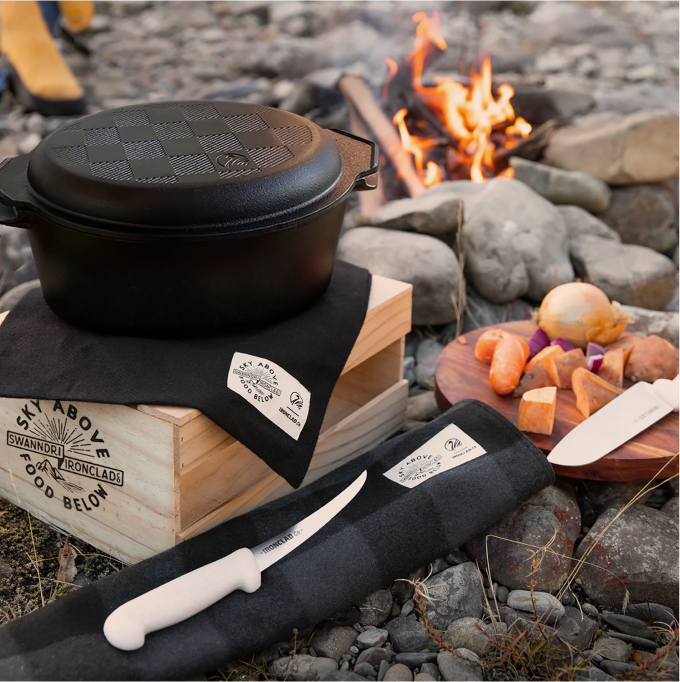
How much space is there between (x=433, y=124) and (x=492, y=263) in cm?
136

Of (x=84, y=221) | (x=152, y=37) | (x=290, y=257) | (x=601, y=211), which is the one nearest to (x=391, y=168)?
(x=601, y=211)

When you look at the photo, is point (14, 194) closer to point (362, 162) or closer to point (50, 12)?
point (362, 162)

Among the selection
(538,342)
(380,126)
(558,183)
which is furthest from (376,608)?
(380,126)

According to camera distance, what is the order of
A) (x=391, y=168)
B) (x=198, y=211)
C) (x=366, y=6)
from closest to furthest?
(x=198, y=211) → (x=391, y=168) → (x=366, y=6)

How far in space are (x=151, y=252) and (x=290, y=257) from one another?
1.02 ft

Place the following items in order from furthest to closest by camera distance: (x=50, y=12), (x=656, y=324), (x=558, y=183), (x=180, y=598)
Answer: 1. (x=50, y=12)
2. (x=558, y=183)
3. (x=656, y=324)
4. (x=180, y=598)

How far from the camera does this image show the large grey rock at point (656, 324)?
2527 millimetres

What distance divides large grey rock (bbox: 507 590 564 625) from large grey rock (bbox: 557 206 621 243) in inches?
83.1

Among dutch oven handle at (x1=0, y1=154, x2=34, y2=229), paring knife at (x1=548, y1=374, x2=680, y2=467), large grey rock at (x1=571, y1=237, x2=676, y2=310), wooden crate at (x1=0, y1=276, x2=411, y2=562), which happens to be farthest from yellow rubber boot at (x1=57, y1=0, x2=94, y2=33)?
paring knife at (x1=548, y1=374, x2=680, y2=467)

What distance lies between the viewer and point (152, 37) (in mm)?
7215

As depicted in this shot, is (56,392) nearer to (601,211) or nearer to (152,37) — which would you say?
(601,211)

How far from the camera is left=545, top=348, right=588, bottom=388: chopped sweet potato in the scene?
2049 mm

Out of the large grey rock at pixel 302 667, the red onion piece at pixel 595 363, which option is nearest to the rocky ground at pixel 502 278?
the large grey rock at pixel 302 667

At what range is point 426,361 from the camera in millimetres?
2666
